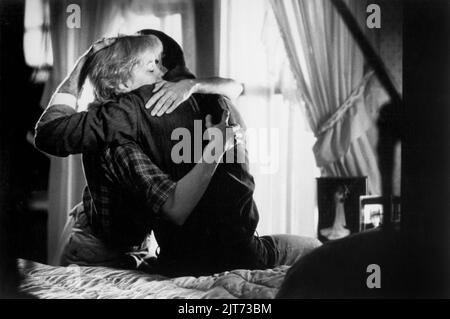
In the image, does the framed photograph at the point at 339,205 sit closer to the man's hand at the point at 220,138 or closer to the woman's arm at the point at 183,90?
the man's hand at the point at 220,138

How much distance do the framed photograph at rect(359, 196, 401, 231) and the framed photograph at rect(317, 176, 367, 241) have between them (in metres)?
0.02

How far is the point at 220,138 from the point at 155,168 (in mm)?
376

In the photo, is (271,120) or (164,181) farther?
(271,120)

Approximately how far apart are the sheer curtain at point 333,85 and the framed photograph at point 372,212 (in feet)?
0.21

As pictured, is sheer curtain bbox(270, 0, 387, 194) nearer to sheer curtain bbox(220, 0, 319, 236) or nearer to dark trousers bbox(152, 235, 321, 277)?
sheer curtain bbox(220, 0, 319, 236)

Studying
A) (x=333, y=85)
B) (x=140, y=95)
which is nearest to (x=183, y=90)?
(x=140, y=95)

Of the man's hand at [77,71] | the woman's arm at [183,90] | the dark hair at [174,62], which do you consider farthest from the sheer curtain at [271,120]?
the man's hand at [77,71]

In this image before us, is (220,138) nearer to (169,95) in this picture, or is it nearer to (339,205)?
Result: (169,95)

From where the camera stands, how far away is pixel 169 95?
8.32ft

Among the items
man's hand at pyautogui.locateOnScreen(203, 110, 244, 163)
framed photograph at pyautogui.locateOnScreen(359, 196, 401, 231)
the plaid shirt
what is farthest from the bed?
man's hand at pyautogui.locateOnScreen(203, 110, 244, 163)

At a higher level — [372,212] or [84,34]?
[84,34]

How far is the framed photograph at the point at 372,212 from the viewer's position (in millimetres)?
2557
